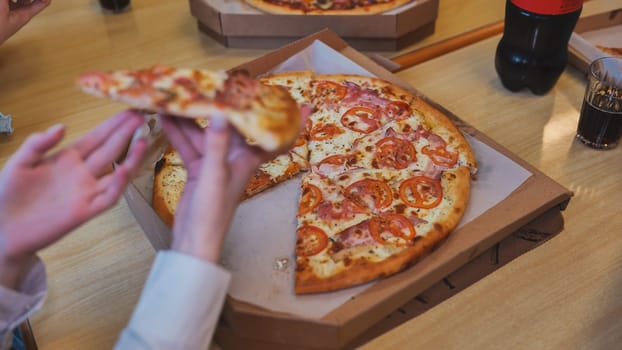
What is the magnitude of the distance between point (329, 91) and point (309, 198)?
0.40m

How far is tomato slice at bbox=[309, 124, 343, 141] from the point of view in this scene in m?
1.56

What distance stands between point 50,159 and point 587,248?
104 centimetres

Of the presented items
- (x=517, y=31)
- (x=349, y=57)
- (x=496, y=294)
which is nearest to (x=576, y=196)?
(x=496, y=294)

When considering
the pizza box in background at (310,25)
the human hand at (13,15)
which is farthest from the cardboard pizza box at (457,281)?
the human hand at (13,15)

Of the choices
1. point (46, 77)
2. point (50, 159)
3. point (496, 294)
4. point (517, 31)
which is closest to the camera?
point (50, 159)

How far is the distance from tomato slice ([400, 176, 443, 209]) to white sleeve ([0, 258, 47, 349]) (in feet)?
2.39

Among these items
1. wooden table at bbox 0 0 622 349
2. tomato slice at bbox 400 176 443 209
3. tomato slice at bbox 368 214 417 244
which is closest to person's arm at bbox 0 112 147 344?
wooden table at bbox 0 0 622 349

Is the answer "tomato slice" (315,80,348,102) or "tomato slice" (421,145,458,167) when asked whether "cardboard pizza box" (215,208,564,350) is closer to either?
"tomato slice" (421,145,458,167)

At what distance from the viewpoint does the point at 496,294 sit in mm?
1218

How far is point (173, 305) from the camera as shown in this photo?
85cm

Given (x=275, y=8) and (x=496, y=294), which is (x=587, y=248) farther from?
(x=275, y=8)

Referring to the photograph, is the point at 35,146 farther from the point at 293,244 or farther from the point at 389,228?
the point at 389,228

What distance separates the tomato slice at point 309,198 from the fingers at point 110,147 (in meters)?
0.48

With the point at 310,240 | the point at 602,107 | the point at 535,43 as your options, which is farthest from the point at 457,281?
the point at 535,43
